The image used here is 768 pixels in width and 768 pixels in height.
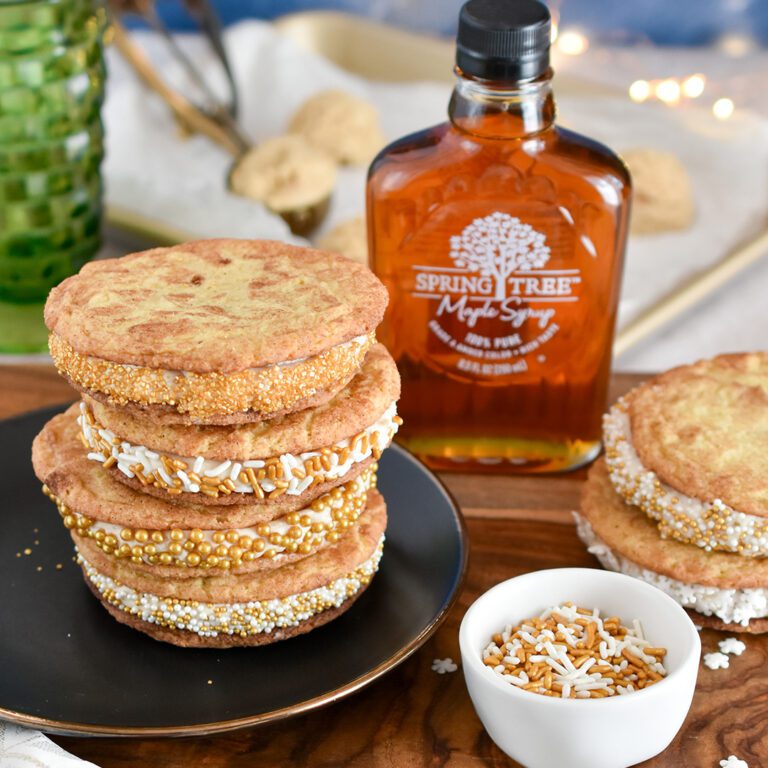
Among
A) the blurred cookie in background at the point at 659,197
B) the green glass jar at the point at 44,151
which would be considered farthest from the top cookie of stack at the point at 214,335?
the blurred cookie in background at the point at 659,197

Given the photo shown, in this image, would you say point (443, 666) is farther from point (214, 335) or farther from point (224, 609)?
point (214, 335)

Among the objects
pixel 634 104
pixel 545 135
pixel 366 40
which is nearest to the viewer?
pixel 545 135

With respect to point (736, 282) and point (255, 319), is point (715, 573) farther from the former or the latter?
point (736, 282)

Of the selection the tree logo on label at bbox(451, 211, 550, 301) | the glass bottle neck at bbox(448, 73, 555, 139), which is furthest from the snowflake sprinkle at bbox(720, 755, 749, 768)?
the glass bottle neck at bbox(448, 73, 555, 139)

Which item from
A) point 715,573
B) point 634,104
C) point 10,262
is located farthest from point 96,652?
point 634,104

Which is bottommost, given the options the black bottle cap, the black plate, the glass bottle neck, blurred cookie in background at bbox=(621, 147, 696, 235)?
blurred cookie in background at bbox=(621, 147, 696, 235)

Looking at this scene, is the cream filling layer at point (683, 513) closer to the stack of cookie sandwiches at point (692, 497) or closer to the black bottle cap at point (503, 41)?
the stack of cookie sandwiches at point (692, 497)

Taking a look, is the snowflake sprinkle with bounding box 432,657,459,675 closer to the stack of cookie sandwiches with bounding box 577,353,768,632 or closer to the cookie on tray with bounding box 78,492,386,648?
the cookie on tray with bounding box 78,492,386,648
